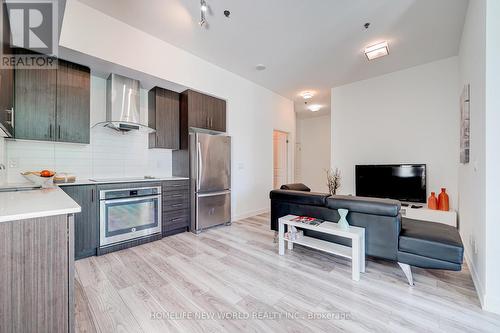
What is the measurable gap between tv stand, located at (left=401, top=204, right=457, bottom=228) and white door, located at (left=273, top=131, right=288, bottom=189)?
120 inches

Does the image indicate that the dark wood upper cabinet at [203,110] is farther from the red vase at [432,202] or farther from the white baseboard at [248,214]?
the red vase at [432,202]

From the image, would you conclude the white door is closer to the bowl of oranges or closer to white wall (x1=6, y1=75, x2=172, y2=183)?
white wall (x1=6, y1=75, x2=172, y2=183)

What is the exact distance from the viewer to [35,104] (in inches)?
94.6

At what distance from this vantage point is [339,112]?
4793 mm

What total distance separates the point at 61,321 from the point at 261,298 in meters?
1.36

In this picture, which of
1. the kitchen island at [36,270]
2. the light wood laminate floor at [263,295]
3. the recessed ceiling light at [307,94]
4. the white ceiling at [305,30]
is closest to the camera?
the kitchen island at [36,270]

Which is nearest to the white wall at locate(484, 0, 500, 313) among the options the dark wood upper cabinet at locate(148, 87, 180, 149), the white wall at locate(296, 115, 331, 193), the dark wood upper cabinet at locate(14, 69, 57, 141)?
the dark wood upper cabinet at locate(148, 87, 180, 149)

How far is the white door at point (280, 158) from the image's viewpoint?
6.03 metres

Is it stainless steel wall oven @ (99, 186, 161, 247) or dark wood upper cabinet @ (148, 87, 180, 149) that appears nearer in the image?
stainless steel wall oven @ (99, 186, 161, 247)

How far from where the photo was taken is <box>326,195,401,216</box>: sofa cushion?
2059 mm

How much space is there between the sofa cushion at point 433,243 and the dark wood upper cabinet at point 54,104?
12.9ft

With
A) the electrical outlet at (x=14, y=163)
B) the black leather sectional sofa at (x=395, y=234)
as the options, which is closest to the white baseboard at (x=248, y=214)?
the black leather sectional sofa at (x=395, y=234)

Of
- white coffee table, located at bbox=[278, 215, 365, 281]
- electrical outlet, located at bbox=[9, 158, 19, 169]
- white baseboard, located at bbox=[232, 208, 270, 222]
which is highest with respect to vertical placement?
electrical outlet, located at bbox=[9, 158, 19, 169]

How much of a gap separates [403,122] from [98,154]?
5.33 m
